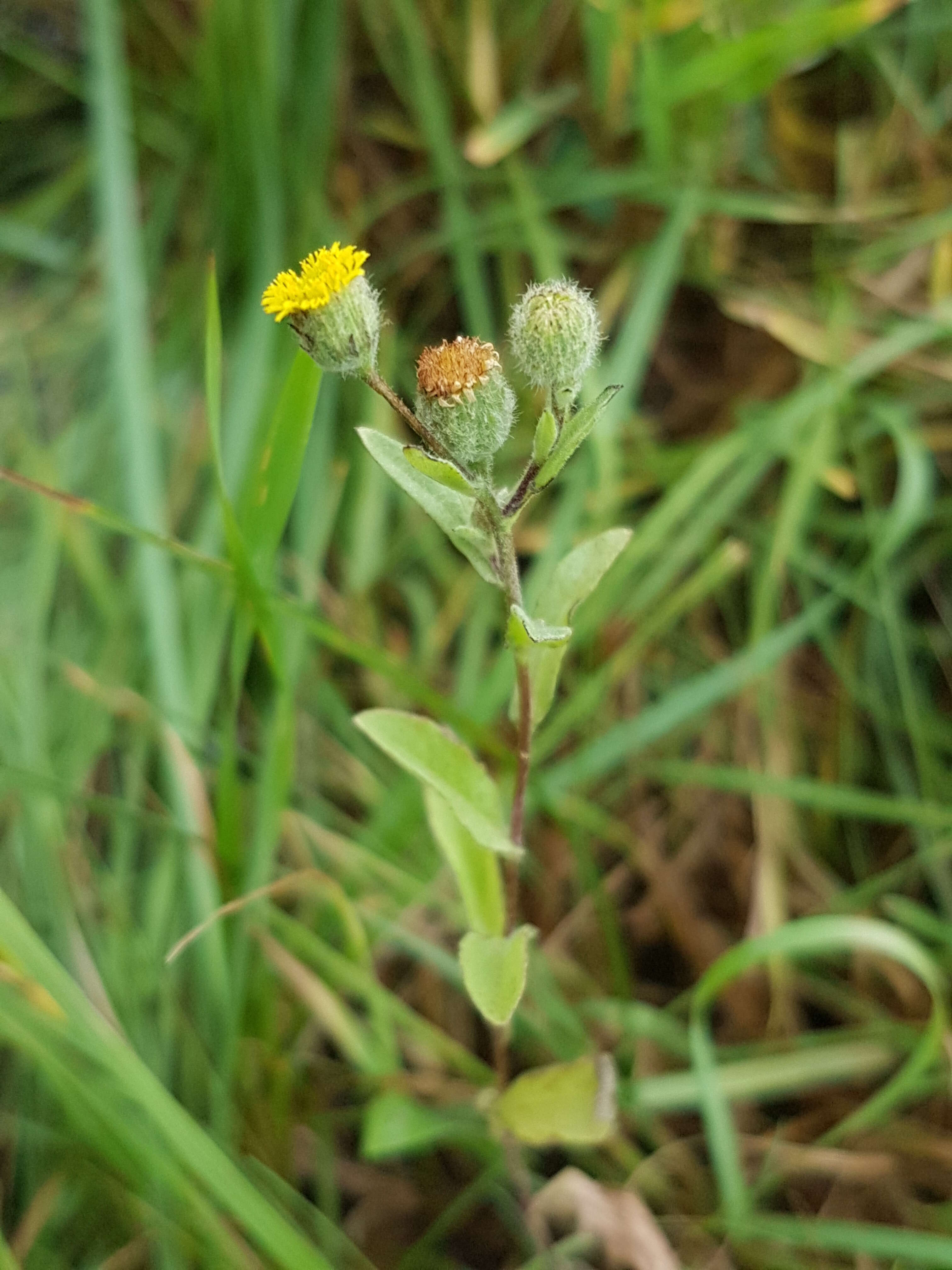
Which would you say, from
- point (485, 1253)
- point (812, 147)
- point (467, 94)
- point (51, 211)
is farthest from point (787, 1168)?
point (51, 211)

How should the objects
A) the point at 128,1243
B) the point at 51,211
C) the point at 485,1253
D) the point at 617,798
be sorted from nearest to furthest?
the point at 128,1243
the point at 485,1253
the point at 617,798
the point at 51,211

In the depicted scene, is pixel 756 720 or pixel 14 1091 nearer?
pixel 14 1091

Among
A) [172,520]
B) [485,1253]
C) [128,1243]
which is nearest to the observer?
[128,1243]

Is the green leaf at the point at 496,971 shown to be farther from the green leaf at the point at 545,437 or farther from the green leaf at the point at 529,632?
the green leaf at the point at 545,437

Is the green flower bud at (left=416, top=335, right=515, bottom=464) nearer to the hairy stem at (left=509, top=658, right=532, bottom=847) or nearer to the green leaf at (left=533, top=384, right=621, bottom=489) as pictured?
the green leaf at (left=533, top=384, right=621, bottom=489)

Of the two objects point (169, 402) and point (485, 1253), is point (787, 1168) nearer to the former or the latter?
point (485, 1253)

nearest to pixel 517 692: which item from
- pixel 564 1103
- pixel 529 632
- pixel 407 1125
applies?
pixel 529 632

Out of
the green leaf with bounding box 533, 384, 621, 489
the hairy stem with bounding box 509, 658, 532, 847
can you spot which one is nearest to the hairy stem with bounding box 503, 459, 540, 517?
the green leaf with bounding box 533, 384, 621, 489
